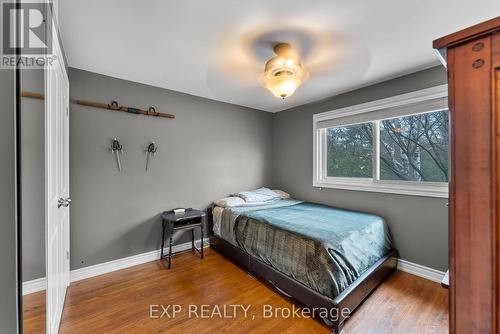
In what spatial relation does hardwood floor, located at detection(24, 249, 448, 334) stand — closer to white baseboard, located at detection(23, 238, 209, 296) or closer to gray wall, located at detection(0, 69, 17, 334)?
white baseboard, located at detection(23, 238, 209, 296)

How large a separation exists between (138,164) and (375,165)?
10.1 ft

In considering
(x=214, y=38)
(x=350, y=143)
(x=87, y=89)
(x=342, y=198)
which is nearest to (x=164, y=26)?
(x=214, y=38)

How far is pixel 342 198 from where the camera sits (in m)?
3.20

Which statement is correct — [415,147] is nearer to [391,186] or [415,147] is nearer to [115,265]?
[391,186]

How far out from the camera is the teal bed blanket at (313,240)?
1.78 meters

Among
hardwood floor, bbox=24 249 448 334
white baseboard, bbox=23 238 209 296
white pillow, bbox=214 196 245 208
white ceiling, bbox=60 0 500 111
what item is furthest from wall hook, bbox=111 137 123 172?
white pillow, bbox=214 196 245 208

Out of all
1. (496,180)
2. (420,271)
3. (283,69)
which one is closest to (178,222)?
(283,69)

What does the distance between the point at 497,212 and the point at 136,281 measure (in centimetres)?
280

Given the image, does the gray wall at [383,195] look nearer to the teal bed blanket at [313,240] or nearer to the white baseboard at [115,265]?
the teal bed blanket at [313,240]

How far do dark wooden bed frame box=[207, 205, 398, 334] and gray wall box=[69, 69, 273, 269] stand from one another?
1139 millimetres

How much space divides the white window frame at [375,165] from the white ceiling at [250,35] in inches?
11.9

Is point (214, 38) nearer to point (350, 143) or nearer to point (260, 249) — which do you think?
point (260, 249)

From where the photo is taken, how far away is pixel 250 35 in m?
1.82

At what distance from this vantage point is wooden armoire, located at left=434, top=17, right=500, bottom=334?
631 mm
